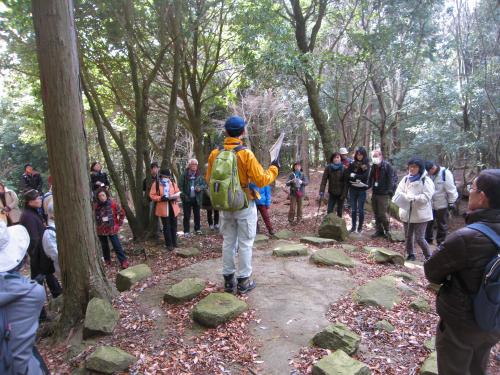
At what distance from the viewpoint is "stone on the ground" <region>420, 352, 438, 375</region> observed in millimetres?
3071

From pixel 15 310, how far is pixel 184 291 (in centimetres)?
243

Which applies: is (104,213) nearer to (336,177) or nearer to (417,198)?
(336,177)

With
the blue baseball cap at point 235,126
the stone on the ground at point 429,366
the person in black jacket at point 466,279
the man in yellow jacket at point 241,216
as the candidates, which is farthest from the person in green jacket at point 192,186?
the person in black jacket at point 466,279

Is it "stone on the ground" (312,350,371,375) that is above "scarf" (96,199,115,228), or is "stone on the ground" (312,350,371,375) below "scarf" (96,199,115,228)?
below

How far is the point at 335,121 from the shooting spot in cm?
2252

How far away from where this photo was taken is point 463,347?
2402 mm

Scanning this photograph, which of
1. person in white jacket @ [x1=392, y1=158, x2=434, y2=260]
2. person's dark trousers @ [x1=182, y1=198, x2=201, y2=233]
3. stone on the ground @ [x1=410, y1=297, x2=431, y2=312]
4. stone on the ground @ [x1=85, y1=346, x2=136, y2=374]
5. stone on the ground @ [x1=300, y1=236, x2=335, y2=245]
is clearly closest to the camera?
stone on the ground @ [x1=85, y1=346, x2=136, y2=374]

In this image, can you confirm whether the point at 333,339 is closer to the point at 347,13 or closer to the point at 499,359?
the point at 499,359

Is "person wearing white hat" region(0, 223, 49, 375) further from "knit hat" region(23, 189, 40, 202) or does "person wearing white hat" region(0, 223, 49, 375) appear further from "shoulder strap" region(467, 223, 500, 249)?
"knit hat" region(23, 189, 40, 202)

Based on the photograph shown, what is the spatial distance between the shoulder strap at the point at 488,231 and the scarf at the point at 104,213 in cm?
605

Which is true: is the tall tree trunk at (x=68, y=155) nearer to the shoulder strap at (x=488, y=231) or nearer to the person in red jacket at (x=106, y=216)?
the person in red jacket at (x=106, y=216)

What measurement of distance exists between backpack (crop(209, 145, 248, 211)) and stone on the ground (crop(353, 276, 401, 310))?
6.29 ft

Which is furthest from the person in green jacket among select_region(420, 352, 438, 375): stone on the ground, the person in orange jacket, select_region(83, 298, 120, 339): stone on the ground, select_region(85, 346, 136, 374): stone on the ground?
select_region(420, 352, 438, 375): stone on the ground

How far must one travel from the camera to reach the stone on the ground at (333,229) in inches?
318
